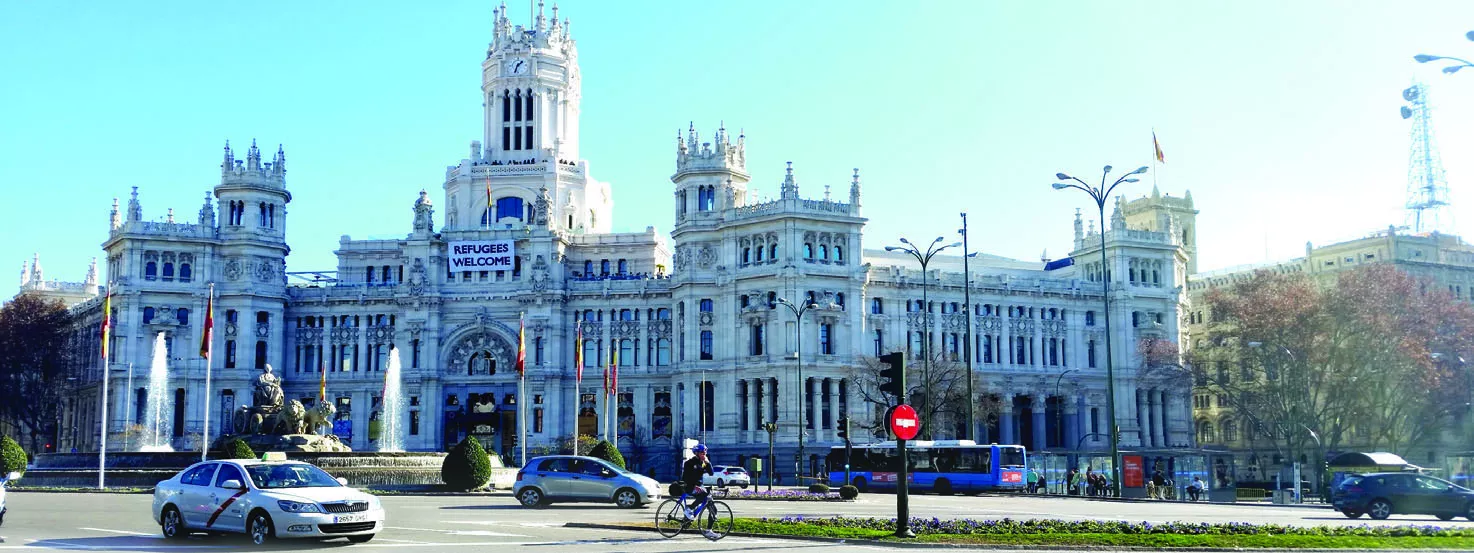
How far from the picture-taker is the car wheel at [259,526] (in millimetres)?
27266

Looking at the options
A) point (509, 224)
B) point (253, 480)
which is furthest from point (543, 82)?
point (253, 480)

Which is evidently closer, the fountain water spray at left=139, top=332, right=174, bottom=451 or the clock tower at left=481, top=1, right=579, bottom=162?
the fountain water spray at left=139, top=332, right=174, bottom=451

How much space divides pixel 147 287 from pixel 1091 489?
7279cm

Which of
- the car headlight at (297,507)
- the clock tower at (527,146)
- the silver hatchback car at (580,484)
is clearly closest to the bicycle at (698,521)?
the car headlight at (297,507)

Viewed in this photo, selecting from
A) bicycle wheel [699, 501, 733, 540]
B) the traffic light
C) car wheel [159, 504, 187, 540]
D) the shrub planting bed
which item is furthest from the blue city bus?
car wheel [159, 504, 187, 540]

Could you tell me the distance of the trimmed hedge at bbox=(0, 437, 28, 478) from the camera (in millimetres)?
66688

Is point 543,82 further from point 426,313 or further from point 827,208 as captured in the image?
point 827,208

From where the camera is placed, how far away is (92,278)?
18238 cm

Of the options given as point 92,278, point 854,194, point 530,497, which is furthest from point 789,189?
point 92,278

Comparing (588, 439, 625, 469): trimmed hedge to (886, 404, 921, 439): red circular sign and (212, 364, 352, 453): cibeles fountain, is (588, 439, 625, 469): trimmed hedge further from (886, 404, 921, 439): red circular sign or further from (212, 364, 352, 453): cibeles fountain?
(886, 404, 921, 439): red circular sign

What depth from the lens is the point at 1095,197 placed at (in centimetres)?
5709

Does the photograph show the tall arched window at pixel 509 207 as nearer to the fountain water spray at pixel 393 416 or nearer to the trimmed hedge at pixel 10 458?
the fountain water spray at pixel 393 416

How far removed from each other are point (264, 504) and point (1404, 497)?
3250cm

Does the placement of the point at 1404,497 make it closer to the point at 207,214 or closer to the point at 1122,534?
the point at 1122,534
